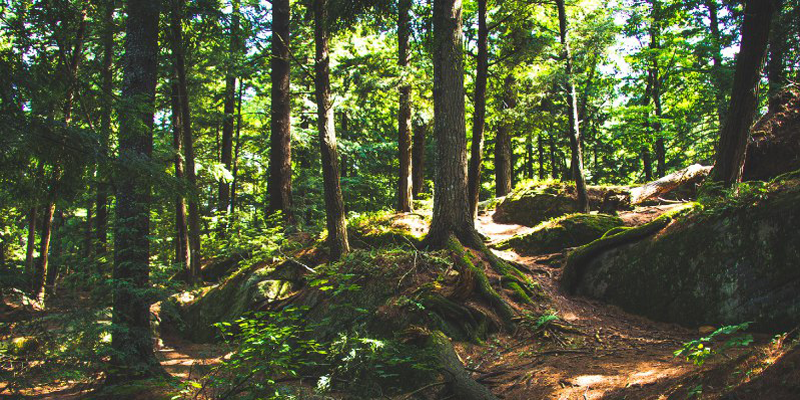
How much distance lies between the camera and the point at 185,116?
11.5 metres

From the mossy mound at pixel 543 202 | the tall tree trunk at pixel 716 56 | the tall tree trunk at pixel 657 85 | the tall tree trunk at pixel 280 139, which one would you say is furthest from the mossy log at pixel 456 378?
the tall tree trunk at pixel 657 85

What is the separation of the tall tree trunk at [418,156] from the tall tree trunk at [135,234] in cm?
723

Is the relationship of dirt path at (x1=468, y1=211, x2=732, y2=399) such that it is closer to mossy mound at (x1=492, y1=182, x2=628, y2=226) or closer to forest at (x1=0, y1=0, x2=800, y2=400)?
forest at (x1=0, y1=0, x2=800, y2=400)

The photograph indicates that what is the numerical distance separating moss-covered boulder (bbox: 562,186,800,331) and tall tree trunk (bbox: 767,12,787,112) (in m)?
5.13

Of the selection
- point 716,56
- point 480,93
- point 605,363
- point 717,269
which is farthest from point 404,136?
point 716,56

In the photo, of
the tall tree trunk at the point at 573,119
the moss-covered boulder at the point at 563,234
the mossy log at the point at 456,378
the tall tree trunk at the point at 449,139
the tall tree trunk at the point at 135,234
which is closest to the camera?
the mossy log at the point at 456,378

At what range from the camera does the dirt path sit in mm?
3797

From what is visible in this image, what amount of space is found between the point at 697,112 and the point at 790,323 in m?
21.6

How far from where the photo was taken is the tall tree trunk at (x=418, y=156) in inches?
488

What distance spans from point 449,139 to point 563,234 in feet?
12.0

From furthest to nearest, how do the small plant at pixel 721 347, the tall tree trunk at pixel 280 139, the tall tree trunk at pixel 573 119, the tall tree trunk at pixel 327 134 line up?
1. the tall tree trunk at pixel 573 119
2. the tall tree trunk at pixel 280 139
3. the tall tree trunk at pixel 327 134
4. the small plant at pixel 721 347

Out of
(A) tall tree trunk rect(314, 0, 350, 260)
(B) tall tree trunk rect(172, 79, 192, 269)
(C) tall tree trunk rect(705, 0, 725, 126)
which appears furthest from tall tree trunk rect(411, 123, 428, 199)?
(C) tall tree trunk rect(705, 0, 725, 126)

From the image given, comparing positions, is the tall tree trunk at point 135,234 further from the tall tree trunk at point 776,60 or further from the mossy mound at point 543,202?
the tall tree trunk at point 776,60

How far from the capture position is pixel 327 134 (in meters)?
9.01
